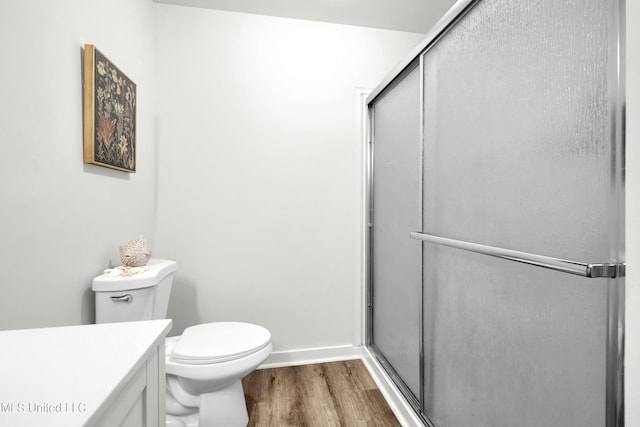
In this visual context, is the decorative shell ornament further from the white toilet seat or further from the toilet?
the white toilet seat

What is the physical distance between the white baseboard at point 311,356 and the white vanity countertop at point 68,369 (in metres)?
1.52

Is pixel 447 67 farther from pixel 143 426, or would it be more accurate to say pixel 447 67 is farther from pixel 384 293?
pixel 143 426

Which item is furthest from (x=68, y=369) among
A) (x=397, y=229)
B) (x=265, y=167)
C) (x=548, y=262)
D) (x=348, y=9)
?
(x=348, y=9)

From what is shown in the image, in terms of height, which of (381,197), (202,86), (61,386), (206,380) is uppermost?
(202,86)

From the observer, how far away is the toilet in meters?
1.32

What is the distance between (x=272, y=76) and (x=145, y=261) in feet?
4.37

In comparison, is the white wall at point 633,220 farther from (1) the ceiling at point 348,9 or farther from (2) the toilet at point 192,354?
(1) the ceiling at point 348,9

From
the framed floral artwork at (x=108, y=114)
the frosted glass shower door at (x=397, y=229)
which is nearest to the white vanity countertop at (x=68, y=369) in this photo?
the framed floral artwork at (x=108, y=114)

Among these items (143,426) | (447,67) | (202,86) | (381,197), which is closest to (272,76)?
(202,86)

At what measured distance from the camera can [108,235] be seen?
1.46 meters

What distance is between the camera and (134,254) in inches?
56.2

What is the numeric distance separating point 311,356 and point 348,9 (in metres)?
2.20

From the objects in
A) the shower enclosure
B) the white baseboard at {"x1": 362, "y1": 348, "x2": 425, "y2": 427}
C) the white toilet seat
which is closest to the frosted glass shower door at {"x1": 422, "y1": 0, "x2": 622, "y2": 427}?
the shower enclosure

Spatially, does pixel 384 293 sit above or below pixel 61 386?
below
